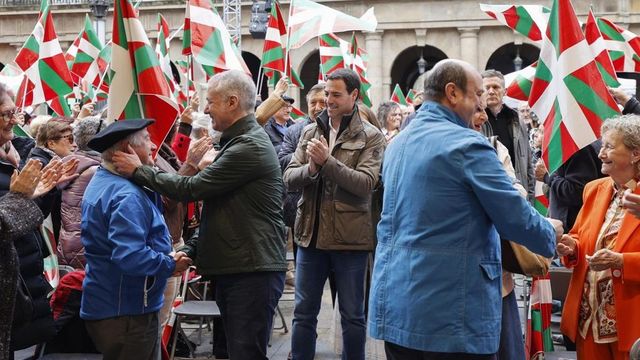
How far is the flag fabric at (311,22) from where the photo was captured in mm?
11758

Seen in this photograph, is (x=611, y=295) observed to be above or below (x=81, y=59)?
below

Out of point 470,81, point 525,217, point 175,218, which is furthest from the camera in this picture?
point 175,218

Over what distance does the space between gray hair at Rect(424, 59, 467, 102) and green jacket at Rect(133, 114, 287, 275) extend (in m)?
1.26

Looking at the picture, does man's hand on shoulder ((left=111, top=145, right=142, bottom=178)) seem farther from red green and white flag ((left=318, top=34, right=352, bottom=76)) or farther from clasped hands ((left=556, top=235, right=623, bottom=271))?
red green and white flag ((left=318, top=34, right=352, bottom=76))

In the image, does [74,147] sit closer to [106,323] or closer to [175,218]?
[175,218]

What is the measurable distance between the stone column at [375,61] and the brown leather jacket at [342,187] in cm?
2504

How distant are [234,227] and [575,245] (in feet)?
6.35

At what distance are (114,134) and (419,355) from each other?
1.98 m

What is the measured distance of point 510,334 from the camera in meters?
5.01

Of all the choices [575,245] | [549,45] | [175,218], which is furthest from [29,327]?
[549,45]

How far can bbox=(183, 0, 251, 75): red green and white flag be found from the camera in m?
10.0

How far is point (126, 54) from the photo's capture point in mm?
5977

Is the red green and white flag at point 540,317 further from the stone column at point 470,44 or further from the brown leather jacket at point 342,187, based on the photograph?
the stone column at point 470,44

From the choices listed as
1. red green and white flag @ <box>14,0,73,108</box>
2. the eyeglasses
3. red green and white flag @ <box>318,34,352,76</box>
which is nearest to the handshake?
the eyeglasses
